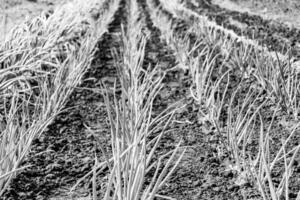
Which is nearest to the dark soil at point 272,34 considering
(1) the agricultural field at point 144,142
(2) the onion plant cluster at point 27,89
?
(1) the agricultural field at point 144,142

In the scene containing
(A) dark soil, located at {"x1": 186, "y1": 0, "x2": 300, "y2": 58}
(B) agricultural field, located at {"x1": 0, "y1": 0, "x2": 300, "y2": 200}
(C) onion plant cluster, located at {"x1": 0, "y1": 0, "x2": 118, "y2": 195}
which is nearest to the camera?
(B) agricultural field, located at {"x1": 0, "y1": 0, "x2": 300, "y2": 200}

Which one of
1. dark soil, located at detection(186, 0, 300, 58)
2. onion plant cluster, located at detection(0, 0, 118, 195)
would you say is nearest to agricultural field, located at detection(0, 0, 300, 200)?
onion plant cluster, located at detection(0, 0, 118, 195)

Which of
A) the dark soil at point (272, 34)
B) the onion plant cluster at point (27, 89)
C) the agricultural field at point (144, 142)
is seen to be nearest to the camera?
the agricultural field at point (144, 142)

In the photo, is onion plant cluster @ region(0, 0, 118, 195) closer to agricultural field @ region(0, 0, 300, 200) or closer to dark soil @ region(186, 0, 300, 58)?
agricultural field @ region(0, 0, 300, 200)

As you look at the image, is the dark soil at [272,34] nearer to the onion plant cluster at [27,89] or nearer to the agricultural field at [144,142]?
the agricultural field at [144,142]

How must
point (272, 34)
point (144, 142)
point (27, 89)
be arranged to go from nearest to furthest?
point (144, 142)
point (27, 89)
point (272, 34)

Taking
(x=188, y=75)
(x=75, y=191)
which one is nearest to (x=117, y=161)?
(x=75, y=191)

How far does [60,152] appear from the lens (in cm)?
219

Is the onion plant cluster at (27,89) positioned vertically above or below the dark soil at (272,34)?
above

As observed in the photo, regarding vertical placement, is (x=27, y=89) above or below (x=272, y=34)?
above

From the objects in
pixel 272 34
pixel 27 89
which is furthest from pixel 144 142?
pixel 272 34

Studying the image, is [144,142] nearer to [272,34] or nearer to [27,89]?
[27,89]

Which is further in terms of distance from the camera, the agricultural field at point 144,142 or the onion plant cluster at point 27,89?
the onion plant cluster at point 27,89

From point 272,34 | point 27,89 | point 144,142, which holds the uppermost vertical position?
point 144,142
